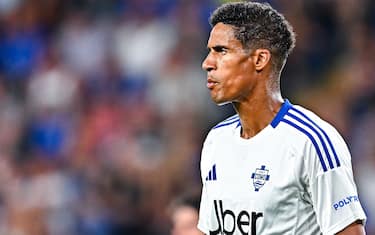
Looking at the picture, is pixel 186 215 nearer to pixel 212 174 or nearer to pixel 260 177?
pixel 212 174

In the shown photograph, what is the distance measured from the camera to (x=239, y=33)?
428 cm

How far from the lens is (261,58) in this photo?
14.1 ft

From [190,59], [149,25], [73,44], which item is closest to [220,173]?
[190,59]

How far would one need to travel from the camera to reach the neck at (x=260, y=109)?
4.31 meters

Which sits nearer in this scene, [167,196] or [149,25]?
[167,196]

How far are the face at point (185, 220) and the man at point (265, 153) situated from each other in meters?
1.11

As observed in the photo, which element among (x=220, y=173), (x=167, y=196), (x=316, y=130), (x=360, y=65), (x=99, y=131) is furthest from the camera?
(x=99, y=131)

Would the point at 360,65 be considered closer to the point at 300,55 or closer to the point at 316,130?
the point at 300,55

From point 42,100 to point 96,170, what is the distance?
1.44m

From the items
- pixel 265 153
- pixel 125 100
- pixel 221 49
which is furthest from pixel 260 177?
pixel 125 100

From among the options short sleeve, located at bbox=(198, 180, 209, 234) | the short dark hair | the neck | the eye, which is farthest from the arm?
the eye

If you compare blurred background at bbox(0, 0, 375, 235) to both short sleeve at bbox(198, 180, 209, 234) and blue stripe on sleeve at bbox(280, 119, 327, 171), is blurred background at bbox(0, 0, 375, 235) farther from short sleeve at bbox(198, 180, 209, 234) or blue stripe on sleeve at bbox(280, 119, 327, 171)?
blue stripe on sleeve at bbox(280, 119, 327, 171)

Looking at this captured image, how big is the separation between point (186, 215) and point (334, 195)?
6.09 feet

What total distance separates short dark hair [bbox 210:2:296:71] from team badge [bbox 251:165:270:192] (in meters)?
0.51
